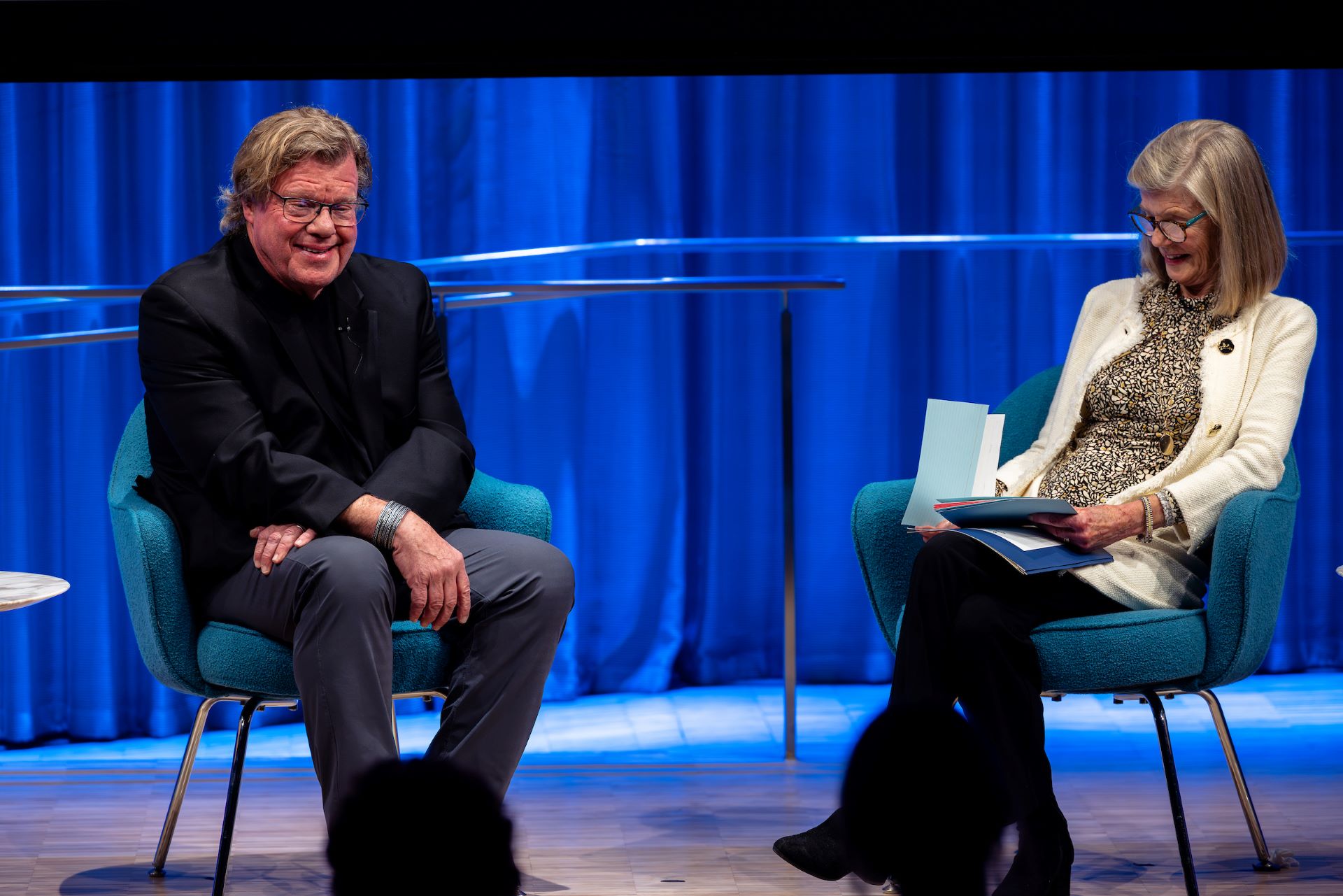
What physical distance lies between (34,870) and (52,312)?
1.49 metres

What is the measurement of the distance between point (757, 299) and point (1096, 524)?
5.24ft

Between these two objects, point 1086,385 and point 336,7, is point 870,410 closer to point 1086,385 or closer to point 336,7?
point 1086,385

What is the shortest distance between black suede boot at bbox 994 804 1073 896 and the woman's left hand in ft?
1.25

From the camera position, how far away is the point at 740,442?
375 cm

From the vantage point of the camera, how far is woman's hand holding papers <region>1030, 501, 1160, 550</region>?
7.29 ft

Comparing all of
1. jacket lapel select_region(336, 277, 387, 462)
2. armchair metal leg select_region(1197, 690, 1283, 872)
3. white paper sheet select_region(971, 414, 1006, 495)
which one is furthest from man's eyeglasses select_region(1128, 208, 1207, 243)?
jacket lapel select_region(336, 277, 387, 462)

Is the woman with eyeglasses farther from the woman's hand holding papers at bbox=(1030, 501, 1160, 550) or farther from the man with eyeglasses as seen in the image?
the man with eyeglasses

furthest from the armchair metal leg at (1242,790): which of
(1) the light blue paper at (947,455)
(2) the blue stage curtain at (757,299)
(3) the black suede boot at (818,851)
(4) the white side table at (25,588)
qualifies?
(4) the white side table at (25,588)

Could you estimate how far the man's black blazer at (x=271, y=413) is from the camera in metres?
2.16

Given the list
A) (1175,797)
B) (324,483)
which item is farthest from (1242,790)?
(324,483)

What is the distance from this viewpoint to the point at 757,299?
370cm

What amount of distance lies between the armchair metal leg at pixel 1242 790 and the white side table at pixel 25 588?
162 cm

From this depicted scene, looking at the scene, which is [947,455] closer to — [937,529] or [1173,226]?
[937,529]

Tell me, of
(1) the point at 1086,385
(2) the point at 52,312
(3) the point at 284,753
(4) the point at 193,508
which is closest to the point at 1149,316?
(1) the point at 1086,385
